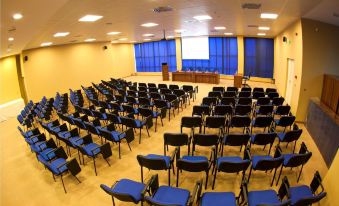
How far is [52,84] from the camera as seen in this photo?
1412cm

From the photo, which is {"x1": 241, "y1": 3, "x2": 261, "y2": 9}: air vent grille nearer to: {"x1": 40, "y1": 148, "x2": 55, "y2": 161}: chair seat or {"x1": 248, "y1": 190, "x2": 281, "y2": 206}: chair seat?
{"x1": 248, "y1": 190, "x2": 281, "y2": 206}: chair seat

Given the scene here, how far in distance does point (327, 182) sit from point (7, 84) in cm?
1426

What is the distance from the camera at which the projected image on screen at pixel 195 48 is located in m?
18.8

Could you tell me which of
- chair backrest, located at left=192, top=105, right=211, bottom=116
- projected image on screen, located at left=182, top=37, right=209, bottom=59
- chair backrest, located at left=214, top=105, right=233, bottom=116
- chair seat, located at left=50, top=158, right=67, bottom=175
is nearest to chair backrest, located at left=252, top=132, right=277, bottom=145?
chair backrest, located at left=214, top=105, right=233, bottom=116

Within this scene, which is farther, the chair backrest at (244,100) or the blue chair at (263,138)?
the chair backrest at (244,100)

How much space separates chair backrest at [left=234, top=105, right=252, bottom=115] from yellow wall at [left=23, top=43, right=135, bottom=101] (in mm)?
11473

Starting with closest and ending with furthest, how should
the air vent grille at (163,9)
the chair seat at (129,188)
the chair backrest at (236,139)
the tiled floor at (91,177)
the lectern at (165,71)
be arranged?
the chair seat at (129,188) < the tiled floor at (91,177) < the chair backrest at (236,139) < the air vent grille at (163,9) < the lectern at (165,71)

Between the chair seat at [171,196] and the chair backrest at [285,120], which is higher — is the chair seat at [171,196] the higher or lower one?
the lower one

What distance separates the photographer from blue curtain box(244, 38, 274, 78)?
15695 millimetres

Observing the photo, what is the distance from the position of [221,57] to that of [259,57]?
304cm

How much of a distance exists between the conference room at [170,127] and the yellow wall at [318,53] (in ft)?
0.11

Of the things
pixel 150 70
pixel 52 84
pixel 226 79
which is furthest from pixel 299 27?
pixel 150 70

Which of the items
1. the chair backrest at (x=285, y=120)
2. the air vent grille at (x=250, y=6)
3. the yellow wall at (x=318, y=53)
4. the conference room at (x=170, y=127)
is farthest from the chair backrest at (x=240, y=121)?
the yellow wall at (x=318, y=53)

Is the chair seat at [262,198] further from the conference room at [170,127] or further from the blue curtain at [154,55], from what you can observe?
the blue curtain at [154,55]
